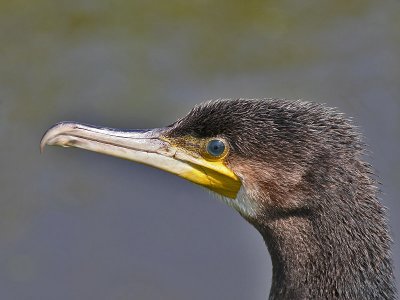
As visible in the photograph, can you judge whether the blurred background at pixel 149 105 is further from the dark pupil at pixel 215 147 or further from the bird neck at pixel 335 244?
the dark pupil at pixel 215 147

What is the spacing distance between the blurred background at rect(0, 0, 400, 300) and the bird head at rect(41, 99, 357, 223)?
8.13ft

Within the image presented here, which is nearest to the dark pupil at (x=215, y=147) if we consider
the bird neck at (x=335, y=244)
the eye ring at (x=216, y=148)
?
the eye ring at (x=216, y=148)

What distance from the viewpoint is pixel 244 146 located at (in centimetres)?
545

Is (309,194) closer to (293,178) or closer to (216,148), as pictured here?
(293,178)

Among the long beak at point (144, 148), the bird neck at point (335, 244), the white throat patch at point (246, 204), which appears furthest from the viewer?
the long beak at point (144, 148)

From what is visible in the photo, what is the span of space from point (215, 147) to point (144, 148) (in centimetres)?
39

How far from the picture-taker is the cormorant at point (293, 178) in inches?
207

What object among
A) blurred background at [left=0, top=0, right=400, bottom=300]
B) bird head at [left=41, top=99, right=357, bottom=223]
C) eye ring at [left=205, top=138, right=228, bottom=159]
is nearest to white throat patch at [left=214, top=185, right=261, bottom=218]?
bird head at [left=41, top=99, right=357, bottom=223]

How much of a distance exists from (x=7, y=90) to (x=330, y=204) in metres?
4.93

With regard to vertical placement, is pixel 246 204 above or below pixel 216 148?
below

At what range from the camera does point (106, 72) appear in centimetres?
982

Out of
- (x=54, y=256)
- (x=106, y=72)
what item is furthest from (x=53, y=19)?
(x=54, y=256)

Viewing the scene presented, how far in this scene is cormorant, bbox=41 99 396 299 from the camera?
17.3 feet

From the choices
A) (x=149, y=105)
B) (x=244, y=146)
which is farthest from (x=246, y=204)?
(x=149, y=105)
